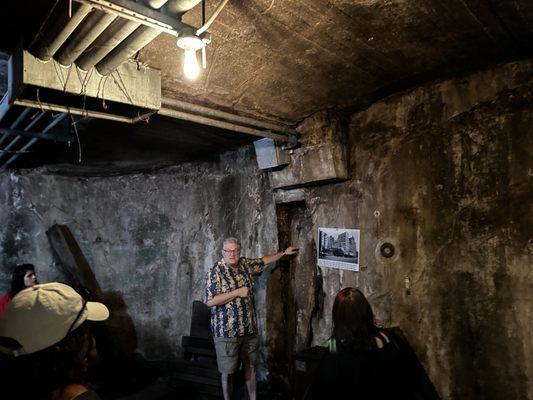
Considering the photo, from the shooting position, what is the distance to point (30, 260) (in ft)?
18.6

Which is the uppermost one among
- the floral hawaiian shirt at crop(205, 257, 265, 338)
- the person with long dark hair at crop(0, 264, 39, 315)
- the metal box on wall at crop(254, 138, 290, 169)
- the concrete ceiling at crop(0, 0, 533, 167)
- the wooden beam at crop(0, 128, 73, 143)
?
the concrete ceiling at crop(0, 0, 533, 167)

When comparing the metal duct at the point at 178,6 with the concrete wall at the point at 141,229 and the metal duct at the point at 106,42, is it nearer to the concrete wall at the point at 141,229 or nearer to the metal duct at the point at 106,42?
the metal duct at the point at 106,42

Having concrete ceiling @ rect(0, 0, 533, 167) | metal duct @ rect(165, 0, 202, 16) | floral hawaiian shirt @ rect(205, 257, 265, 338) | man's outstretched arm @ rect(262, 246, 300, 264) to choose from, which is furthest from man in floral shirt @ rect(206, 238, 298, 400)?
metal duct @ rect(165, 0, 202, 16)

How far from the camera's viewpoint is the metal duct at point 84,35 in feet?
5.91

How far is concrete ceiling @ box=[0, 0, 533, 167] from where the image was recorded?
2.12 meters

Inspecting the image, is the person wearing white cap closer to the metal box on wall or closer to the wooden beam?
the wooden beam

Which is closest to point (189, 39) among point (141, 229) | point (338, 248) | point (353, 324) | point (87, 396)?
point (87, 396)

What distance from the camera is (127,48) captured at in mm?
2086

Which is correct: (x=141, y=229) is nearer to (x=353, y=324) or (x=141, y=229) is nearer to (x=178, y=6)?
(x=353, y=324)

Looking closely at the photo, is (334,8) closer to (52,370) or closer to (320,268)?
(52,370)

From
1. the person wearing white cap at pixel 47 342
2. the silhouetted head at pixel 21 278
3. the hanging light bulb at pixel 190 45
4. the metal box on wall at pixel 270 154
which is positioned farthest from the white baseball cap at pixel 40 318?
the silhouetted head at pixel 21 278

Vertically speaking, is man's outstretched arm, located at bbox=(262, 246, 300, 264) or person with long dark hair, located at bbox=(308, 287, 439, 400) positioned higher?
man's outstretched arm, located at bbox=(262, 246, 300, 264)

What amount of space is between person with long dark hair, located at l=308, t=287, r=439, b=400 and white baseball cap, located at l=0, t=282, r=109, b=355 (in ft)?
4.77

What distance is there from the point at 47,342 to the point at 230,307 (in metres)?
2.82
